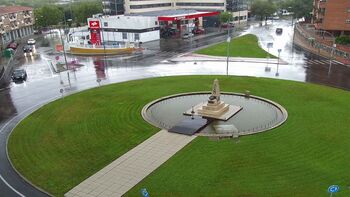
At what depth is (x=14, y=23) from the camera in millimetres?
115812

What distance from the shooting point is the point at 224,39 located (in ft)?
336

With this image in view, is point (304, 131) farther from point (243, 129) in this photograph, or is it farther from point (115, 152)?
point (115, 152)

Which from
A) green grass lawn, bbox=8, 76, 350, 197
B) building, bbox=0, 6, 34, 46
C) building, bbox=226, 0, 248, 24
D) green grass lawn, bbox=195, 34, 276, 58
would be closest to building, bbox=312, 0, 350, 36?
green grass lawn, bbox=195, 34, 276, 58

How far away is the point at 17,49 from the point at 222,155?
8653cm

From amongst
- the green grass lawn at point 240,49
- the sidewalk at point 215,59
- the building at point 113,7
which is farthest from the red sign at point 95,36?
the building at point 113,7

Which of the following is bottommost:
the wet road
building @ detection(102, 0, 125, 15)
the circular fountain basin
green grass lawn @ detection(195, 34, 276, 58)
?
the circular fountain basin

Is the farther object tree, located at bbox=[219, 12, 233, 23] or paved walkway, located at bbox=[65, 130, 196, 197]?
tree, located at bbox=[219, 12, 233, 23]

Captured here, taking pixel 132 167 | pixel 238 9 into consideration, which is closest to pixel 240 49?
pixel 132 167

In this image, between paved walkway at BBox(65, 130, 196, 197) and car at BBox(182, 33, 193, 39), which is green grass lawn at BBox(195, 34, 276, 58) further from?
paved walkway at BBox(65, 130, 196, 197)

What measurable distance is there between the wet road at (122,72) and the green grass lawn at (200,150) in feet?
16.2

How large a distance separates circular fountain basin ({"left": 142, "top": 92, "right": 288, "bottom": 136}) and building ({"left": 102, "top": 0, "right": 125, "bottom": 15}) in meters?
93.3

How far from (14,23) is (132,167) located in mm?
105698

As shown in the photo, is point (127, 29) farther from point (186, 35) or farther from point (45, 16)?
point (45, 16)

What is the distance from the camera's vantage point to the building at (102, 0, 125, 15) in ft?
433
